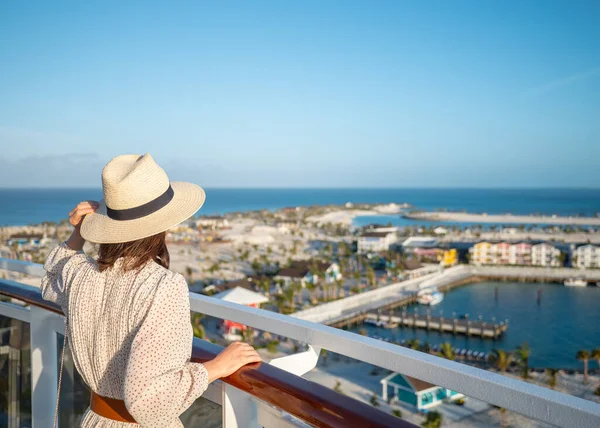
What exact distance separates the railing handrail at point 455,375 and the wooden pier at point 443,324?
1212 cm

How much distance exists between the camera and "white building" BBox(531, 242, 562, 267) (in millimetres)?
20469

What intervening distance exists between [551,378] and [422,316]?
4.39 metres

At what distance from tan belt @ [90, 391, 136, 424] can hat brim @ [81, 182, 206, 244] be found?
194 mm

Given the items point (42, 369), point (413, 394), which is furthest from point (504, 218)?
point (42, 369)

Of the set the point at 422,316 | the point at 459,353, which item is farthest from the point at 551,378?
the point at 422,316

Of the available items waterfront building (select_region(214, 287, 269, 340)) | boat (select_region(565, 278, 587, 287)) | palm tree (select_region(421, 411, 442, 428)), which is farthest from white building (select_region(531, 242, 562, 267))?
palm tree (select_region(421, 411, 442, 428))

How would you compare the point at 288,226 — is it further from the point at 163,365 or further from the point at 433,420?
the point at 163,365

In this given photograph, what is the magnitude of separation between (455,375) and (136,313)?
0.33m

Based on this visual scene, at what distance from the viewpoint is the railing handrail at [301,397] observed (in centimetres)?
47

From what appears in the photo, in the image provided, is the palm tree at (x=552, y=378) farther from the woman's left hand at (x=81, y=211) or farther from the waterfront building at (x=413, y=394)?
the woman's left hand at (x=81, y=211)

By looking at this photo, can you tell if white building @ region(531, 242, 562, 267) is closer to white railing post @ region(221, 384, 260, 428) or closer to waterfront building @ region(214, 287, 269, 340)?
waterfront building @ region(214, 287, 269, 340)

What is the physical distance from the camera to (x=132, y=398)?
52cm

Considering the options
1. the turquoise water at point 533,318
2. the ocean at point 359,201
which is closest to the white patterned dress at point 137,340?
the turquoise water at point 533,318

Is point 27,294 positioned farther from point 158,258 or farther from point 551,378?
point 551,378
